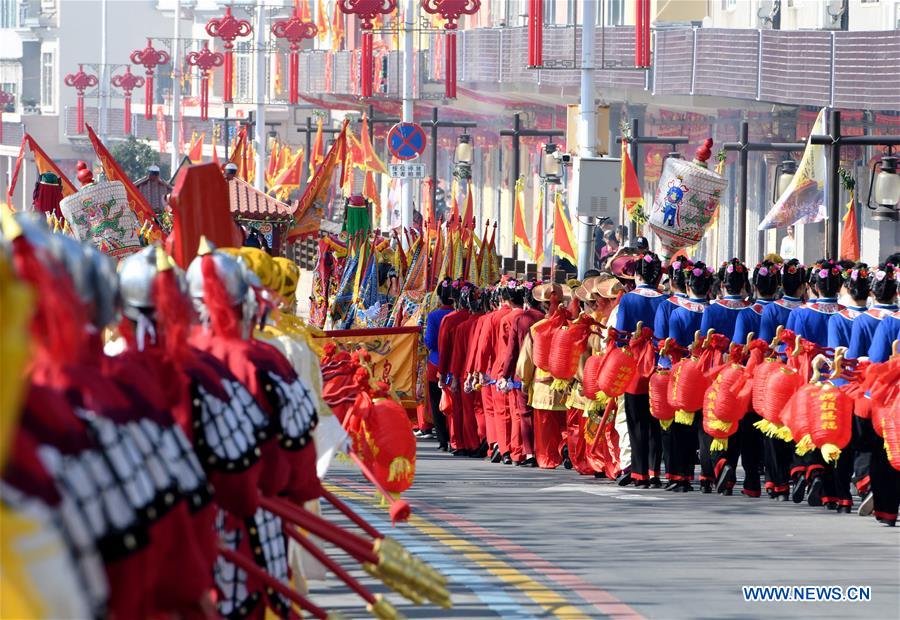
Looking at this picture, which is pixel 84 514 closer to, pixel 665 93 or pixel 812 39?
pixel 812 39

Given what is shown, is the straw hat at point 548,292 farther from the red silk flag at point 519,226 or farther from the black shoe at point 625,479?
the red silk flag at point 519,226

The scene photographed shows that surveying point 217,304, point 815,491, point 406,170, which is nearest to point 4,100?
point 406,170

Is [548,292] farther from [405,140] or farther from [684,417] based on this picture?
[405,140]

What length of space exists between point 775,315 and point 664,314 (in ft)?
3.12

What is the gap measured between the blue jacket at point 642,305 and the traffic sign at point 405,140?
1606 centimetres

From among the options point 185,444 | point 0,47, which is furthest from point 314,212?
point 0,47

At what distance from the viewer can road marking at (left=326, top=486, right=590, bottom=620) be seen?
1083 centimetres

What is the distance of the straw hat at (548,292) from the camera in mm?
18062

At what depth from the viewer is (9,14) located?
127 meters

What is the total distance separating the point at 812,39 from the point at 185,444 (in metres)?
23.4

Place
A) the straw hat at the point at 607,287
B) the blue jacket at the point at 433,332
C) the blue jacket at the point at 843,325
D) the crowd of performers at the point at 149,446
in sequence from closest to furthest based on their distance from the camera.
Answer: the crowd of performers at the point at 149,446
the blue jacket at the point at 843,325
the straw hat at the point at 607,287
the blue jacket at the point at 433,332

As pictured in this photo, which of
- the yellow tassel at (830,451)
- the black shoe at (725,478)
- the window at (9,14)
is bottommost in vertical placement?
the black shoe at (725,478)

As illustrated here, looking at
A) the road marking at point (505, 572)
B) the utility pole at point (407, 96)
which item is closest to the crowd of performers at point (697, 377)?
the road marking at point (505, 572)

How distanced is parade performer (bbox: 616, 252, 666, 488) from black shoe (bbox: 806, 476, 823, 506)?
5.51 feet
